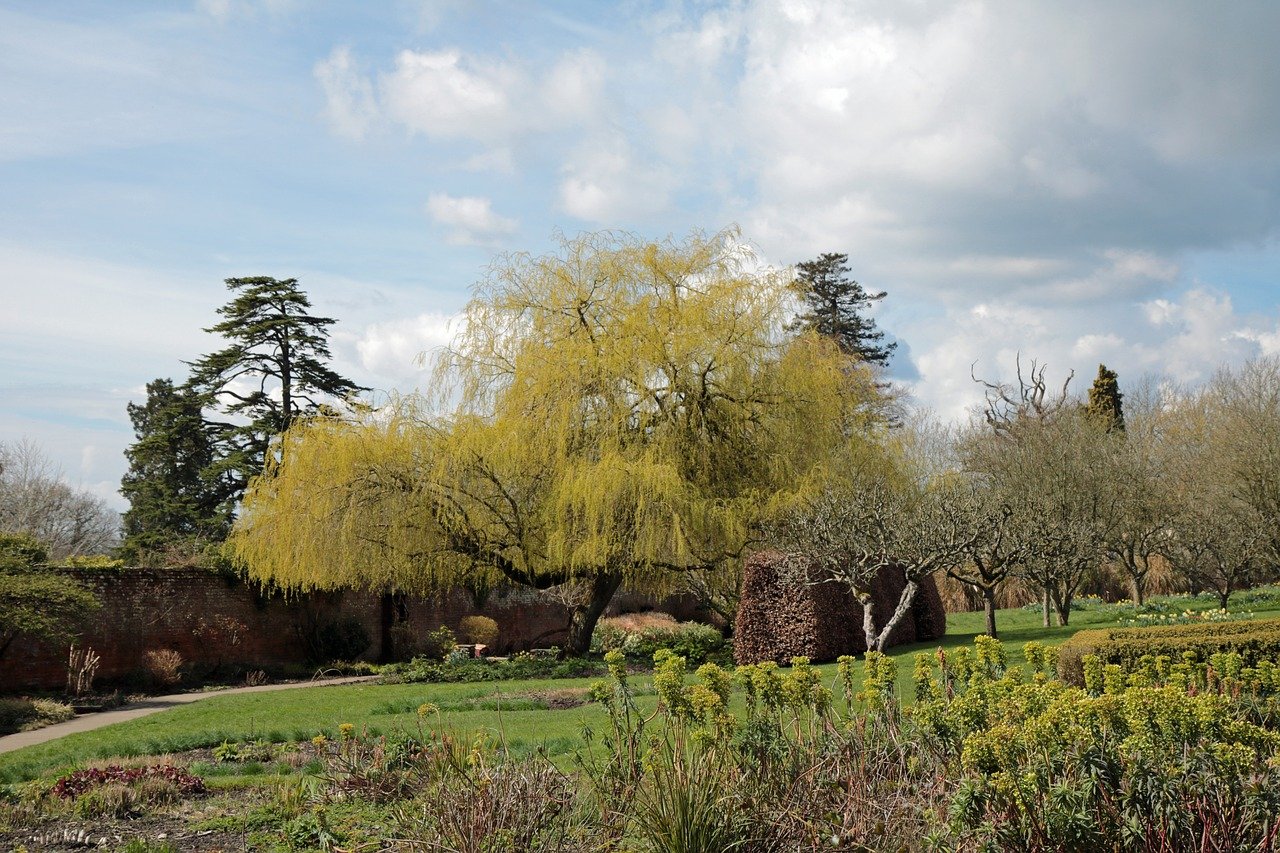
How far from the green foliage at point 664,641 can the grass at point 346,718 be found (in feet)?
11.5

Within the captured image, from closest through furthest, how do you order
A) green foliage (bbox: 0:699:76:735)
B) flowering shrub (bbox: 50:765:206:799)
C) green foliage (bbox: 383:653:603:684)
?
1. flowering shrub (bbox: 50:765:206:799)
2. green foliage (bbox: 0:699:76:735)
3. green foliage (bbox: 383:653:603:684)

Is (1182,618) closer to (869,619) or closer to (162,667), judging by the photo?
(869,619)

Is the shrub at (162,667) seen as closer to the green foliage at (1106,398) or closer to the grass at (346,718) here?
the grass at (346,718)

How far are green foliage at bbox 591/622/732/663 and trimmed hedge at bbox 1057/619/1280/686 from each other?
8786 millimetres

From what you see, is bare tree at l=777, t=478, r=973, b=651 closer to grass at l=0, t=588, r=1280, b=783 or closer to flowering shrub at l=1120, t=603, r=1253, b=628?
grass at l=0, t=588, r=1280, b=783

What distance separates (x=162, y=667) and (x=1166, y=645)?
16.9 metres

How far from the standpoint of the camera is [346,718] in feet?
41.7

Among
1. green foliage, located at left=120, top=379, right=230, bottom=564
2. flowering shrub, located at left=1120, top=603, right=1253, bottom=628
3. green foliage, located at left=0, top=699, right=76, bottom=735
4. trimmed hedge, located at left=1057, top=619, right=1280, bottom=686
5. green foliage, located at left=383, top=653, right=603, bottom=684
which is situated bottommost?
green foliage, located at left=383, top=653, right=603, bottom=684

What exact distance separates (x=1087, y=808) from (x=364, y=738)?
5391 millimetres

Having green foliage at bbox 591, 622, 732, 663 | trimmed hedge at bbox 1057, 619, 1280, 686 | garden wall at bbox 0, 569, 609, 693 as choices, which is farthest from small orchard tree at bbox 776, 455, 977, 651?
garden wall at bbox 0, 569, 609, 693

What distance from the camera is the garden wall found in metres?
17.9

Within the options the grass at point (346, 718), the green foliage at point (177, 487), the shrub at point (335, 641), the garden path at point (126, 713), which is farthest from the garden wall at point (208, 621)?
the green foliage at point (177, 487)

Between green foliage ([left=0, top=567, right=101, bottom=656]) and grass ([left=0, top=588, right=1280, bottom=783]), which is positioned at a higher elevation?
green foliage ([left=0, top=567, right=101, bottom=656])

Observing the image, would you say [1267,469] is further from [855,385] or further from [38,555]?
[38,555]
